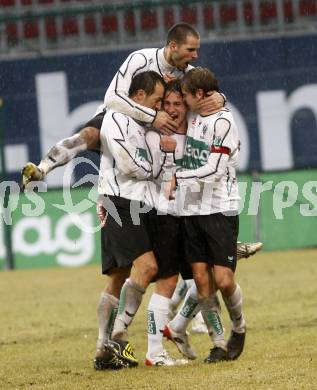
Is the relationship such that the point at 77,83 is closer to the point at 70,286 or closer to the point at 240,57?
the point at 240,57

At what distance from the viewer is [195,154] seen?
7.95m

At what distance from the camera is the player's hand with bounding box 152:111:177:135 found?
7.88 metres

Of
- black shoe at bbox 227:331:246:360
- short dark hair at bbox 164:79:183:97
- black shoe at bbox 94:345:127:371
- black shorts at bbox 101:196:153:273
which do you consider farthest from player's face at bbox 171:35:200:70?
black shoe at bbox 94:345:127:371

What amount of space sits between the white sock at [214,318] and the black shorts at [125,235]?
0.54 meters

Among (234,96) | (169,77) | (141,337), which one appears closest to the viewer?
(169,77)

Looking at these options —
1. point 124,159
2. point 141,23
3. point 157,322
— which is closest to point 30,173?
point 124,159

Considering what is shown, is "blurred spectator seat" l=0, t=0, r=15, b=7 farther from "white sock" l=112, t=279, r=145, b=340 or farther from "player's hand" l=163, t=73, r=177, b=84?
"white sock" l=112, t=279, r=145, b=340

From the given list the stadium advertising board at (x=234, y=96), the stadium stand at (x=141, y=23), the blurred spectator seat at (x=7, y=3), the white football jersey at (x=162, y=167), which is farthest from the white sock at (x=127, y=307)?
the blurred spectator seat at (x=7, y=3)

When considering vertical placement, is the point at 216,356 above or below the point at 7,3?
below

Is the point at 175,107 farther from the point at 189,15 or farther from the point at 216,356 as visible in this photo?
the point at 189,15

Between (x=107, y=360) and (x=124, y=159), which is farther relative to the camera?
(x=107, y=360)

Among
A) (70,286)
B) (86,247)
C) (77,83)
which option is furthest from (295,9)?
(70,286)

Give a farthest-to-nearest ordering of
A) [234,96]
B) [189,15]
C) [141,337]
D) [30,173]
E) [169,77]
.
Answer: [234,96] < [189,15] < [141,337] < [169,77] < [30,173]

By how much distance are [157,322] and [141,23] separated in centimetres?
1014
